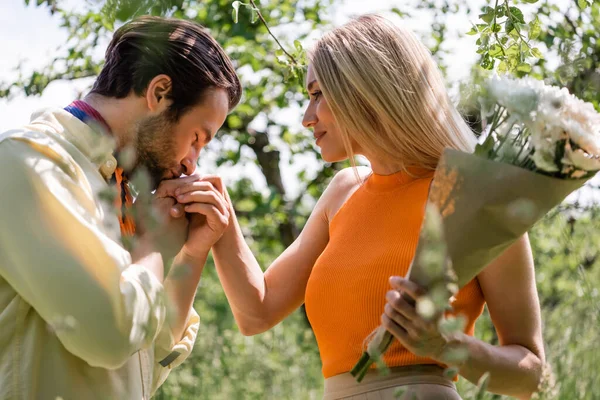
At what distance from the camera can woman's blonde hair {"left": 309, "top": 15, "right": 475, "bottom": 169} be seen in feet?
8.88

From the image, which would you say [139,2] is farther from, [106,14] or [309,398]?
[309,398]

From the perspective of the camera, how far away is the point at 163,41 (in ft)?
8.62

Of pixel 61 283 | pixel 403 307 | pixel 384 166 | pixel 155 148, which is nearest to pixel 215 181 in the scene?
pixel 155 148

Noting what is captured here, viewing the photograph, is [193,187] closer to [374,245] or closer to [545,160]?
[374,245]

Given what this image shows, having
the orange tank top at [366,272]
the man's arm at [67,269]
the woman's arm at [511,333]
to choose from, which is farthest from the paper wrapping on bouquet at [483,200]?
the man's arm at [67,269]

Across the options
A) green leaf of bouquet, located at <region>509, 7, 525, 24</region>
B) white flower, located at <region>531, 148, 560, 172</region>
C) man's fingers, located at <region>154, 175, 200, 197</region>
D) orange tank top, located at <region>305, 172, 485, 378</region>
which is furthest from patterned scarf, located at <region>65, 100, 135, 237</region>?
green leaf of bouquet, located at <region>509, 7, 525, 24</region>

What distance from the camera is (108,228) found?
7.10ft

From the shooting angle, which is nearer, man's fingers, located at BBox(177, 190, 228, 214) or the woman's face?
man's fingers, located at BBox(177, 190, 228, 214)

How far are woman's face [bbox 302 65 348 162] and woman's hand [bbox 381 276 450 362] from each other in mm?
1032

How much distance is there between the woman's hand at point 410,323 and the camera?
6.18 feet

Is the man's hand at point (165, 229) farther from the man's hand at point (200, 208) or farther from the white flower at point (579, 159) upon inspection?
the white flower at point (579, 159)

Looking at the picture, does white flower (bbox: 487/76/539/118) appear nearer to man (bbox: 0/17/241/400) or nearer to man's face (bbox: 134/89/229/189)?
man (bbox: 0/17/241/400)

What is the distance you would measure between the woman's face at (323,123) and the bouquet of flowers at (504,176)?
95 centimetres

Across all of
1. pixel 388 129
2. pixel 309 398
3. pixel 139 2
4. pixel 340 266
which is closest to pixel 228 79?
pixel 388 129
